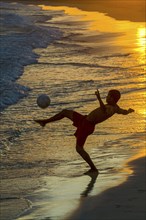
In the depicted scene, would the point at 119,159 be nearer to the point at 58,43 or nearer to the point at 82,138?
the point at 82,138

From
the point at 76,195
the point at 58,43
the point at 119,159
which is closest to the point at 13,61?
the point at 58,43

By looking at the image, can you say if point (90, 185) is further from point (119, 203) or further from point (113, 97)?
point (113, 97)

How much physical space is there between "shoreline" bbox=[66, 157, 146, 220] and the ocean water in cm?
23

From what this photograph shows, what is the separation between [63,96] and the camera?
680 inches

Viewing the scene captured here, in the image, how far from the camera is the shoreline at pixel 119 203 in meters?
8.00

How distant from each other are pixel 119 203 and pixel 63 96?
8.96 metres

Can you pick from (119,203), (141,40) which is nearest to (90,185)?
(119,203)

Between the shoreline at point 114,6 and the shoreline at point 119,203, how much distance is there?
33293 millimetres

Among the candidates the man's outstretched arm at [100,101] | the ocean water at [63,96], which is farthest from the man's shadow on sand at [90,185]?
the man's outstretched arm at [100,101]

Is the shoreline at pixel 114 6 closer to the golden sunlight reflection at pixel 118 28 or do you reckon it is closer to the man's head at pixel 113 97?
the golden sunlight reflection at pixel 118 28

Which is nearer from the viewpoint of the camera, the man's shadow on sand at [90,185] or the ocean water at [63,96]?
the man's shadow on sand at [90,185]

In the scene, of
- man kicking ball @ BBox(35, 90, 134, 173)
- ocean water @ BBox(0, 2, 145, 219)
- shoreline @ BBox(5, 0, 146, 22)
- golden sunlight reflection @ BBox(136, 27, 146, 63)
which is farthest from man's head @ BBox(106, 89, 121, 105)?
shoreline @ BBox(5, 0, 146, 22)

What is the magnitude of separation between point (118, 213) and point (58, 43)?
25066 millimetres

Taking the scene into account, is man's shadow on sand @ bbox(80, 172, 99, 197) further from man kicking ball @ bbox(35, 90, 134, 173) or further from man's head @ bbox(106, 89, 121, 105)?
man's head @ bbox(106, 89, 121, 105)
